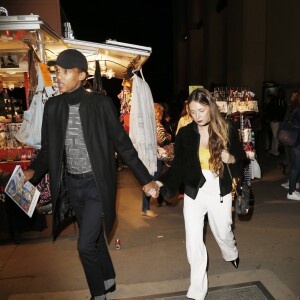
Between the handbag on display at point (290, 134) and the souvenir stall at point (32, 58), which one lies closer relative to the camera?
the souvenir stall at point (32, 58)

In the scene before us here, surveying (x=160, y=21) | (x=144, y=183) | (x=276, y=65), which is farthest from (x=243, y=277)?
(x=160, y=21)

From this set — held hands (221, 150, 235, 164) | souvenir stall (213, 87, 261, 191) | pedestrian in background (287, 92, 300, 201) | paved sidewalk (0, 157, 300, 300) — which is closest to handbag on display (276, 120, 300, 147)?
pedestrian in background (287, 92, 300, 201)

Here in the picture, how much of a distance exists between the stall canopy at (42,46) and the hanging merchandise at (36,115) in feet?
1.43

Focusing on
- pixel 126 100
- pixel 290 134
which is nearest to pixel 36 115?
pixel 126 100

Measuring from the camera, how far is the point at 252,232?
16.4 feet

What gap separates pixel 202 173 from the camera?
3.29 m

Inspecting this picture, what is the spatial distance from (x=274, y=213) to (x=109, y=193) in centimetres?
383

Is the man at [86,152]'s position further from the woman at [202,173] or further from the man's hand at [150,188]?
the woman at [202,173]

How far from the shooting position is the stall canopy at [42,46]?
3.79 meters

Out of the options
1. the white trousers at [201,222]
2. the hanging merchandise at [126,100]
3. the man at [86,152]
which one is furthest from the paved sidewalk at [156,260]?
the hanging merchandise at [126,100]

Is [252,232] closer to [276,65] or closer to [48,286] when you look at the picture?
[48,286]

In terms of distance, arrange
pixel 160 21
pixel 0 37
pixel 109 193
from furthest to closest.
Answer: pixel 160 21
pixel 0 37
pixel 109 193

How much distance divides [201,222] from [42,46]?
320 centimetres

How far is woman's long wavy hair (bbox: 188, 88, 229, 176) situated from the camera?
10.5ft
